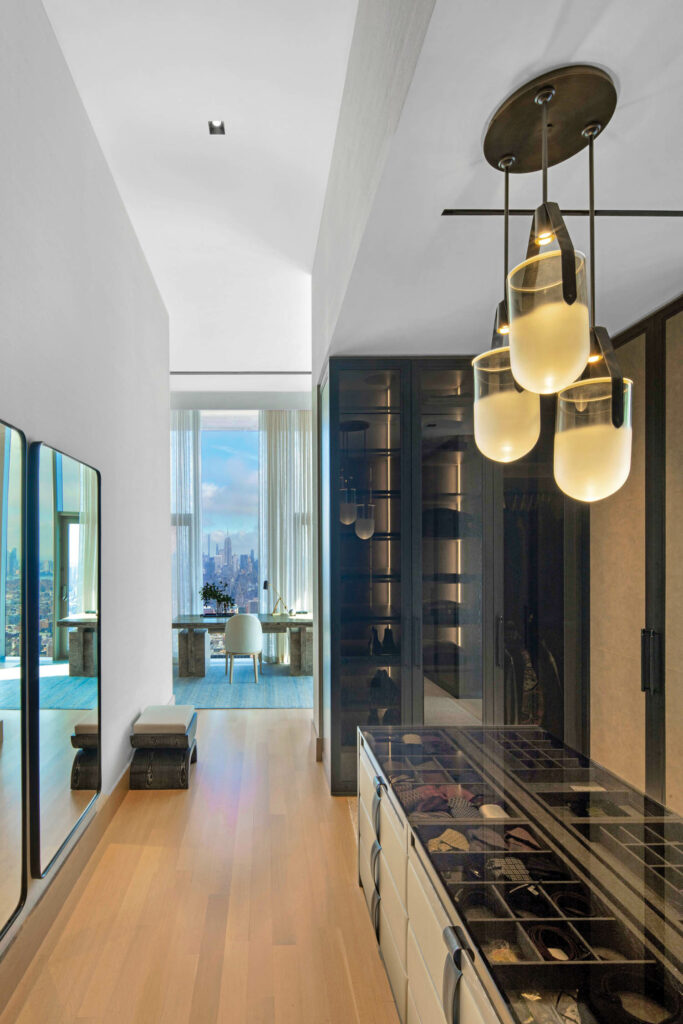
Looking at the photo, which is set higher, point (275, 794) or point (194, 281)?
point (194, 281)

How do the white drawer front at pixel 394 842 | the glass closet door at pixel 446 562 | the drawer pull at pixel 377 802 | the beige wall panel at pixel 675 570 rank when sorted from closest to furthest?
the white drawer front at pixel 394 842 → the drawer pull at pixel 377 802 → the beige wall panel at pixel 675 570 → the glass closet door at pixel 446 562

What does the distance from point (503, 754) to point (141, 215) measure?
3665mm

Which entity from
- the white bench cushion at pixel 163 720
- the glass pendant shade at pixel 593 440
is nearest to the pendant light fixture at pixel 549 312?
the glass pendant shade at pixel 593 440

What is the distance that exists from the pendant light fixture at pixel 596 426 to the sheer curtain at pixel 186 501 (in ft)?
22.5

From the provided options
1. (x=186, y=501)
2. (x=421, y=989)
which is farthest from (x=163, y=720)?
(x=186, y=501)

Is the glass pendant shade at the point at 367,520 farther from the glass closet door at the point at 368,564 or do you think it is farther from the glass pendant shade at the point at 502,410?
the glass pendant shade at the point at 502,410

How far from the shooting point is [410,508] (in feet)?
12.9

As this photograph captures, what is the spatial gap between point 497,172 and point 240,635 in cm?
557

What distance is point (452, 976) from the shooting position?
4.09 ft

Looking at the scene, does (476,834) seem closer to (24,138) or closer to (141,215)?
(24,138)

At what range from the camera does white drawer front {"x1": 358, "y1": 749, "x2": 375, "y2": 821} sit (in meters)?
2.32

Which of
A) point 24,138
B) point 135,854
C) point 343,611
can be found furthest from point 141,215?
point 135,854

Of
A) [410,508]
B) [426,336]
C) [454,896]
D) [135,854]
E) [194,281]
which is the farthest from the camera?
[194,281]

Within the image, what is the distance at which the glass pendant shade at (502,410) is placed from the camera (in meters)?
1.68
